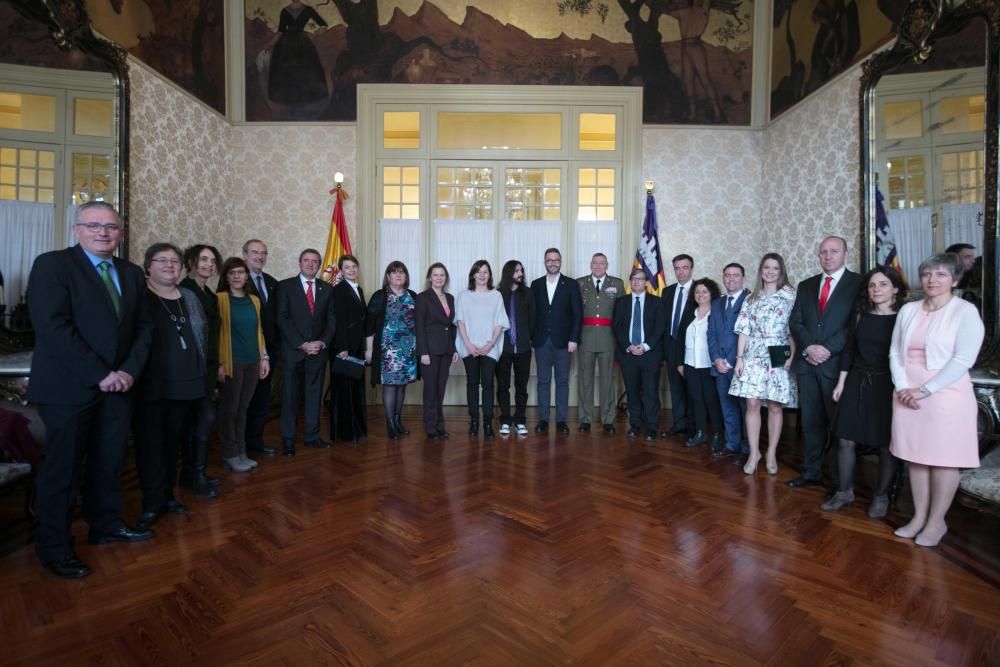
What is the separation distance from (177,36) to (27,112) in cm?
241

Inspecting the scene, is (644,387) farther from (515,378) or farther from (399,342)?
(399,342)

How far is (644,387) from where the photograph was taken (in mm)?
5293

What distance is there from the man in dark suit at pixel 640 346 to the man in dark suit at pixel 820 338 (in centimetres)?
138

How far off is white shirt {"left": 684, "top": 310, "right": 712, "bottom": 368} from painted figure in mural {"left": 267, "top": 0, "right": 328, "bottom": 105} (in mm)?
5189

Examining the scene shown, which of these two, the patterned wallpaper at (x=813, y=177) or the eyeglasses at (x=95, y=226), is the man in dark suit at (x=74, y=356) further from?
the patterned wallpaper at (x=813, y=177)

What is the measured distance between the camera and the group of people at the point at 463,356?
2.57 meters

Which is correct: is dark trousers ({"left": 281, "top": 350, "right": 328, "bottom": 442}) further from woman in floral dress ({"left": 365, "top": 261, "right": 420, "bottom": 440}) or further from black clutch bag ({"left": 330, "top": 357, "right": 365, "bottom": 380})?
woman in floral dress ({"left": 365, "top": 261, "right": 420, "bottom": 440})

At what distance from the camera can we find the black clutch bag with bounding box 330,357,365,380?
4.87 m

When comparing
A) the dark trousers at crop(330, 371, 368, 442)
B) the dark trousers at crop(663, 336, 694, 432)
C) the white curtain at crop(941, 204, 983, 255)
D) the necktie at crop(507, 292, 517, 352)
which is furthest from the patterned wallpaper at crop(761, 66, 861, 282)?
the dark trousers at crop(330, 371, 368, 442)

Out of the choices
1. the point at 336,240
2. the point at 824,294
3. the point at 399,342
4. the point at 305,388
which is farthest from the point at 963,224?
the point at 336,240

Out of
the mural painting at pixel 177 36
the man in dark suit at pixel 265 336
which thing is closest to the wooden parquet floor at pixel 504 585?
the man in dark suit at pixel 265 336

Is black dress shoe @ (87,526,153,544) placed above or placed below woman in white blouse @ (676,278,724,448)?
below

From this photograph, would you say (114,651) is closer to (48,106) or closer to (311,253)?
(311,253)

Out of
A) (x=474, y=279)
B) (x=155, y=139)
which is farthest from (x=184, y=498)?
(x=155, y=139)
